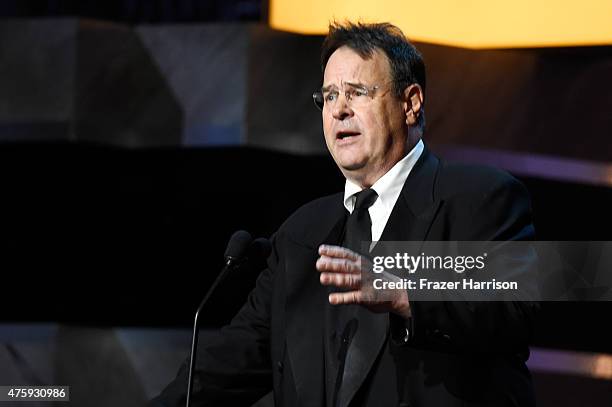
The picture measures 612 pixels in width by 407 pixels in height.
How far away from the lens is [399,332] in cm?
218

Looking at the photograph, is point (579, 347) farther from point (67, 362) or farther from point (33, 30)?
point (33, 30)

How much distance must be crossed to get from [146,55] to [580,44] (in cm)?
164

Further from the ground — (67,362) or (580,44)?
(580,44)

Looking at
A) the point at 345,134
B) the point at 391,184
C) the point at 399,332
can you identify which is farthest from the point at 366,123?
the point at 399,332

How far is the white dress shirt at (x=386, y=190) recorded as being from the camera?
8.28 ft

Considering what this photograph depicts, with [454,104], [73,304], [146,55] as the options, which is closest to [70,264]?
[73,304]

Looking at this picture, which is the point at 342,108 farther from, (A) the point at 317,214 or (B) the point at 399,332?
(B) the point at 399,332

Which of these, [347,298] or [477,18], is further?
[477,18]

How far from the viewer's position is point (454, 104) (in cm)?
398

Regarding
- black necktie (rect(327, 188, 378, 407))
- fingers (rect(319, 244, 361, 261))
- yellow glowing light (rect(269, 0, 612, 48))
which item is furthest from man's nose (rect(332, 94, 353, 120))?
yellow glowing light (rect(269, 0, 612, 48))

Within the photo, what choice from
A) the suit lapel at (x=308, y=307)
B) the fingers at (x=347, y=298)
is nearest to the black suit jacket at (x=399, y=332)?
the suit lapel at (x=308, y=307)

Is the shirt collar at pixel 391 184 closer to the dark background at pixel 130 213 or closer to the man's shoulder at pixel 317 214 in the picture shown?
the man's shoulder at pixel 317 214

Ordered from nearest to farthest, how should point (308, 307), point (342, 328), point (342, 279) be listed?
point (342, 279) → point (342, 328) → point (308, 307)

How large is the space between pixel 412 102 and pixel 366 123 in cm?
14
